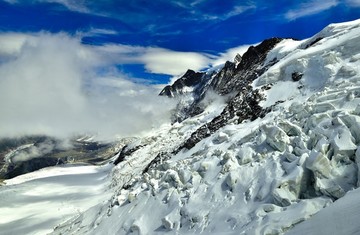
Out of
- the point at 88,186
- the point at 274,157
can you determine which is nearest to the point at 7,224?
the point at 88,186

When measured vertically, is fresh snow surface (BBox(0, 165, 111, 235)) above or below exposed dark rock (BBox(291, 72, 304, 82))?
below

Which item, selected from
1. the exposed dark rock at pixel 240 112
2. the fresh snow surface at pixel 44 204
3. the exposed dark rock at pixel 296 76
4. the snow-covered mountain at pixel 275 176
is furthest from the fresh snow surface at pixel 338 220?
the fresh snow surface at pixel 44 204

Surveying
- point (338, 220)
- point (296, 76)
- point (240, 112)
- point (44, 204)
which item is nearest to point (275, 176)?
point (338, 220)

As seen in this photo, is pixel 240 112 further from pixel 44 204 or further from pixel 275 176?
pixel 44 204

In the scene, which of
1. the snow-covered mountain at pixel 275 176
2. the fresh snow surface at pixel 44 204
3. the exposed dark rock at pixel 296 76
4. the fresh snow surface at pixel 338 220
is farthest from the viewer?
the fresh snow surface at pixel 44 204

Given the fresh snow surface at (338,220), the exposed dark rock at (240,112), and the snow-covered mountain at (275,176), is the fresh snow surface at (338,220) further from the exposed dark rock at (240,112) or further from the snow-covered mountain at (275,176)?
the exposed dark rock at (240,112)

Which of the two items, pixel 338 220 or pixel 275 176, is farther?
pixel 275 176

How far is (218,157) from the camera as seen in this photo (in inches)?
1048

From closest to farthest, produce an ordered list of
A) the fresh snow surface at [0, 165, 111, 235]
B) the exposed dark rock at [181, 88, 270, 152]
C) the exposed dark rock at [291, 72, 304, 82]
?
1. the exposed dark rock at [181, 88, 270, 152]
2. the exposed dark rock at [291, 72, 304, 82]
3. the fresh snow surface at [0, 165, 111, 235]

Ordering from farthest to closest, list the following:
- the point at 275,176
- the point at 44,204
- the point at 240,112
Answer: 1. the point at 44,204
2. the point at 240,112
3. the point at 275,176

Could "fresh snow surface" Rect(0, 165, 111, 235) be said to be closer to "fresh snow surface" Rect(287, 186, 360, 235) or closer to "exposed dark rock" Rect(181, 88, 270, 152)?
"exposed dark rock" Rect(181, 88, 270, 152)

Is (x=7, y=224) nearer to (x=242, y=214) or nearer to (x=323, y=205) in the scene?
(x=242, y=214)

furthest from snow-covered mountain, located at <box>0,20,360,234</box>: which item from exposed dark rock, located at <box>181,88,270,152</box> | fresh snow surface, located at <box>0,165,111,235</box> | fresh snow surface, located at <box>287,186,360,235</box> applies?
fresh snow surface, located at <box>0,165,111,235</box>

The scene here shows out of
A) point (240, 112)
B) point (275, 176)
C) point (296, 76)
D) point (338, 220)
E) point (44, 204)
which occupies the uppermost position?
point (296, 76)
